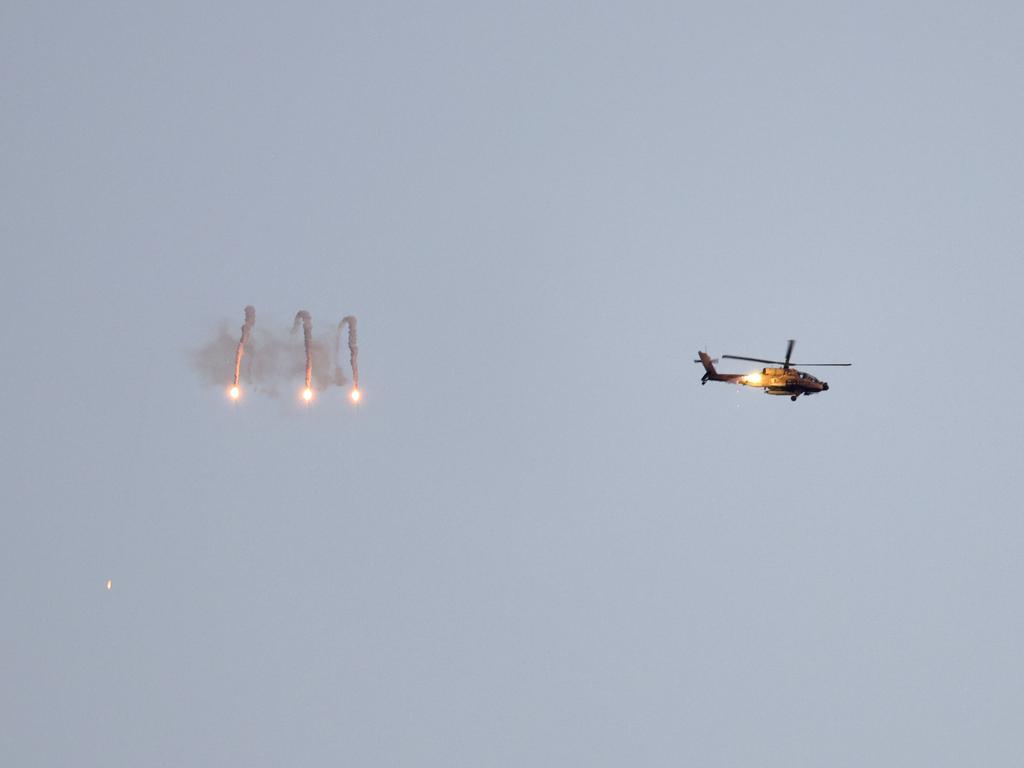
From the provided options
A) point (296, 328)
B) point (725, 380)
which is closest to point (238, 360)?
point (296, 328)

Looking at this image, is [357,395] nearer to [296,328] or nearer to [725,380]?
[296,328]

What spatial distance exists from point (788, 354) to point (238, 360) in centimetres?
4838

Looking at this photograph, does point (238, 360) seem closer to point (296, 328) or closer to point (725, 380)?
point (296, 328)

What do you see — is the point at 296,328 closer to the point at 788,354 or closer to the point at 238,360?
the point at 238,360

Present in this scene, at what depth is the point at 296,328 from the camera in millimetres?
180625

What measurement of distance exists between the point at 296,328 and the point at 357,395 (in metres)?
8.16

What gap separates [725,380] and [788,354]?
741 cm

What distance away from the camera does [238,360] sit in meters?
184

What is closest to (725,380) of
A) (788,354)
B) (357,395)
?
(788,354)

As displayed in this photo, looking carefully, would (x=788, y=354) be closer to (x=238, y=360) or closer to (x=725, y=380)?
(x=725, y=380)

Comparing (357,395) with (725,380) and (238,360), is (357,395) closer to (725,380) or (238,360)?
(238,360)

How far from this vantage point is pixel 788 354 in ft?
583

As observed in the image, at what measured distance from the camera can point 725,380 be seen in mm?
182875

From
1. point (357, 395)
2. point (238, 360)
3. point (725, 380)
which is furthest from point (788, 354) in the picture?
point (238, 360)
